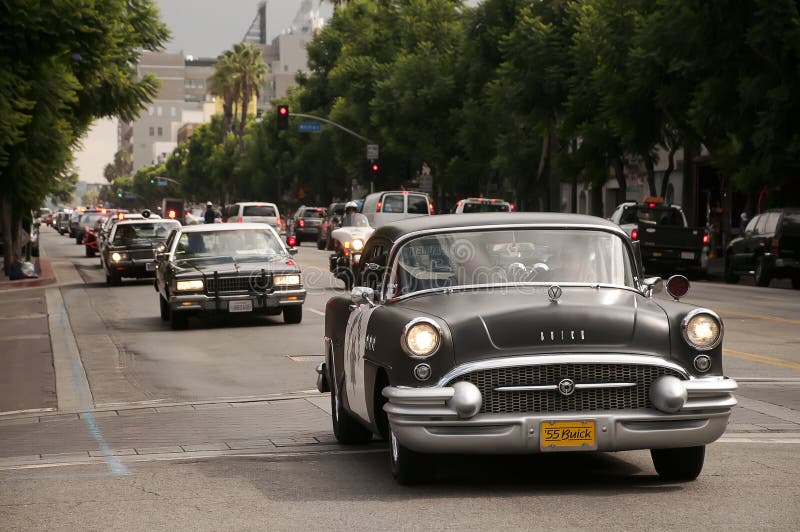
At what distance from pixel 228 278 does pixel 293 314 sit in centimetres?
127

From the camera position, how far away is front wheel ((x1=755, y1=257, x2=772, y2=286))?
3512cm

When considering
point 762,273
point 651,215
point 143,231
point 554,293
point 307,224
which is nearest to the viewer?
point 554,293

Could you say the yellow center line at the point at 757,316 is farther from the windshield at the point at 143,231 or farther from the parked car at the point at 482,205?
the parked car at the point at 482,205

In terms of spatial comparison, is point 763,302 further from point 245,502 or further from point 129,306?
point 245,502

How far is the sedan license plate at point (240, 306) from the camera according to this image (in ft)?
70.7

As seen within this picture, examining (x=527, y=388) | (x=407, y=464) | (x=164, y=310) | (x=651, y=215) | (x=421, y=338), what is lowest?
(x=164, y=310)

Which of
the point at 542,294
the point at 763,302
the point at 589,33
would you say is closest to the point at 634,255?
the point at 542,294

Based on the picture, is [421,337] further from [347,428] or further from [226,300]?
[226,300]

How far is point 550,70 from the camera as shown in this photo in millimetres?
50844

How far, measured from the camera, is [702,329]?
324 inches

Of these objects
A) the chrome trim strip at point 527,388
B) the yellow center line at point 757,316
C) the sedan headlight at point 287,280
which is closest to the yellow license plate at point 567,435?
the chrome trim strip at point 527,388

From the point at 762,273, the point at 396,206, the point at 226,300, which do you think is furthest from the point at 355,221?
the point at 396,206

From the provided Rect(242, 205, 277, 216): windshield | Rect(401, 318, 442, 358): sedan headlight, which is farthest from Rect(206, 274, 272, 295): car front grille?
Rect(242, 205, 277, 216): windshield

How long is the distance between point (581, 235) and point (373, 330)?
4.95 feet
